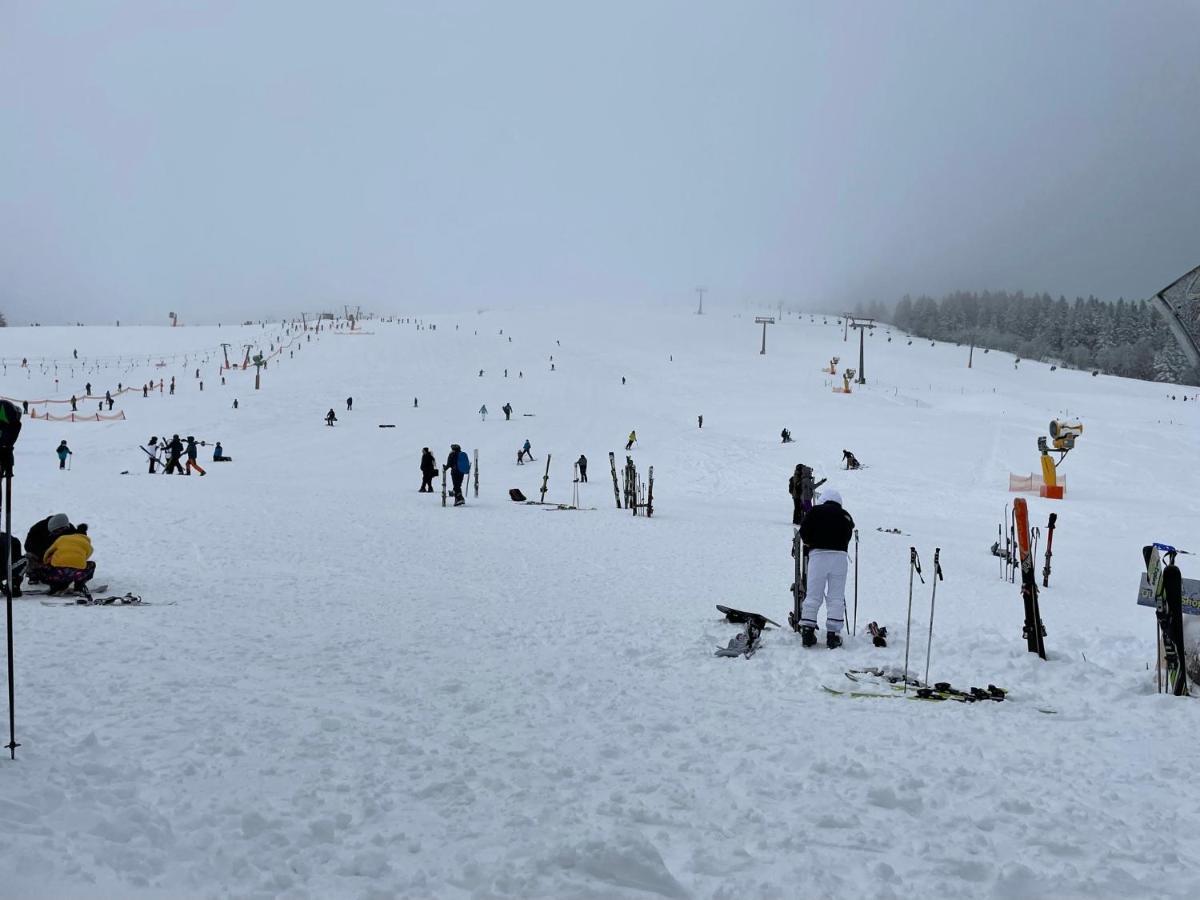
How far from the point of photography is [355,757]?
4871mm

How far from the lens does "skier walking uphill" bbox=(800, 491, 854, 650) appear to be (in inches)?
329

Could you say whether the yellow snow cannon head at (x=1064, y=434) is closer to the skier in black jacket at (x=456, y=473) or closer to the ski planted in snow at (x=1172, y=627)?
the skier in black jacket at (x=456, y=473)

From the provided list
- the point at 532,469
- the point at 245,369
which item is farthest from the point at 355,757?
the point at 245,369

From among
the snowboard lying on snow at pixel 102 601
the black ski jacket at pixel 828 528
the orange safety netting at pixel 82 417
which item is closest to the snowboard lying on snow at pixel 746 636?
the black ski jacket at pixel 828 528

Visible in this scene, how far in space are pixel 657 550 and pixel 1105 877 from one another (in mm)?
12106

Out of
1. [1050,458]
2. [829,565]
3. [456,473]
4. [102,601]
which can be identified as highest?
[1050,458]

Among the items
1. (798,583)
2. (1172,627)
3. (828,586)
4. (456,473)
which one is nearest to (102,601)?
(798,583)

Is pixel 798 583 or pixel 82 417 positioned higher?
pixel 82 417

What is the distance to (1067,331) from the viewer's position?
14725 centimetres

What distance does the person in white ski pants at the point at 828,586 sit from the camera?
8.36 meters

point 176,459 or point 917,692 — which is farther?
point 176,459

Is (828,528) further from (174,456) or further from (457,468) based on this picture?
(174,456)

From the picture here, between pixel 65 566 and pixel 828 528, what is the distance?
8923mm

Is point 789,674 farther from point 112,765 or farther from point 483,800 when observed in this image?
point 112,765
